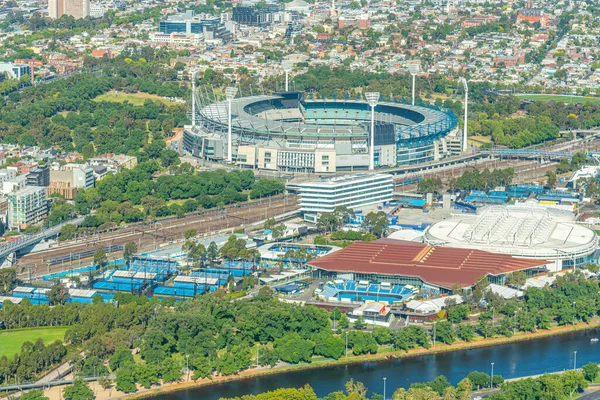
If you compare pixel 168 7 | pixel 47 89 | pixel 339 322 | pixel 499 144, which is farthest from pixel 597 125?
pixel 168 7

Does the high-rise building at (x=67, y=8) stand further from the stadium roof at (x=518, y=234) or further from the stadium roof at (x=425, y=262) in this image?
the stadium roof at (x=425, y=262)

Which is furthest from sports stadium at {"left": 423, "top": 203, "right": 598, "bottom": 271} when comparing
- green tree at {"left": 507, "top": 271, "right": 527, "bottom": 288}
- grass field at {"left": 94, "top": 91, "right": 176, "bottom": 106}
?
grass field at {"left": 94, "top": 91, "right": 176, "bottom": 106}

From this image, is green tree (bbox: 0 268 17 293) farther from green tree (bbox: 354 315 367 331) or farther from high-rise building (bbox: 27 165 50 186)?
high-rise building (bbox: 27 165 50 186)

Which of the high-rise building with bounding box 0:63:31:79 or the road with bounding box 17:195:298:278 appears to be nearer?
the road with bounding box 17:195:298:278

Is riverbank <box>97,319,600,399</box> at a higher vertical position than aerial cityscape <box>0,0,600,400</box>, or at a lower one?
lower

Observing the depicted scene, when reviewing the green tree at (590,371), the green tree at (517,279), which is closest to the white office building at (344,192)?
the green tree at (517,279)

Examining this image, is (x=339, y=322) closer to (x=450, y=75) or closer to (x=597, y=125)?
(x=597, y=125)
